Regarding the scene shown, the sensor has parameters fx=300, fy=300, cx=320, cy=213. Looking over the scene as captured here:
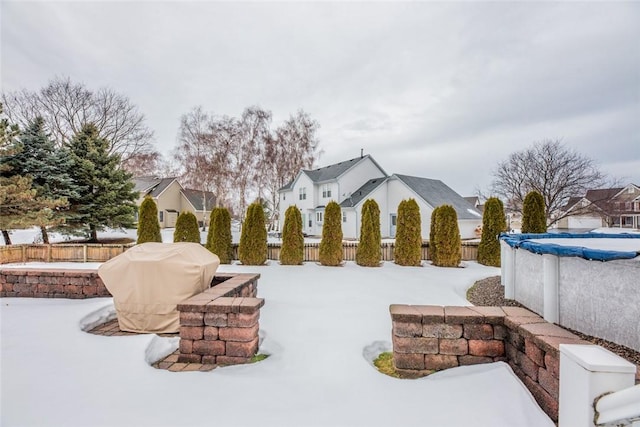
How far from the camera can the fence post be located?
139 cm

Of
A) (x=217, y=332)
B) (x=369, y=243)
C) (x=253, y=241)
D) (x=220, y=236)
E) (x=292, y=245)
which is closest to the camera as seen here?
(x=217, y=332)

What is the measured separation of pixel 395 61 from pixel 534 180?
17.5 meters

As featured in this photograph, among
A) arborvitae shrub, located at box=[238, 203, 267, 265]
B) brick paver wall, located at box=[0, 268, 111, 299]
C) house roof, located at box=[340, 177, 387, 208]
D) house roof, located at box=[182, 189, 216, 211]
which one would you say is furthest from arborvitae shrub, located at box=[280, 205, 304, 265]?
house roof, located at box=[182, 189, 216, 211]

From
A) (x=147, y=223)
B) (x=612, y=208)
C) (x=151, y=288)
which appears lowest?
(x=151, y=288)

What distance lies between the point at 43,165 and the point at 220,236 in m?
8.88

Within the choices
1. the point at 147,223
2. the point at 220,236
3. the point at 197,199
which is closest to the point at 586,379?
the point at 220,236

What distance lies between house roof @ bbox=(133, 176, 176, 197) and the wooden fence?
15.9 metres

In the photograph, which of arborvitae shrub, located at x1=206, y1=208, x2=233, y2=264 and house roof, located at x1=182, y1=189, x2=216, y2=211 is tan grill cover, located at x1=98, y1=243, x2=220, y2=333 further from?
house roof, located at x1=182, y1=189, x2=216, y2=211

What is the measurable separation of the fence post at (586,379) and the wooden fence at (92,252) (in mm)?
10040

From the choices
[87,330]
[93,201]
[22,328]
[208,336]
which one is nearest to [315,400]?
[208,336]

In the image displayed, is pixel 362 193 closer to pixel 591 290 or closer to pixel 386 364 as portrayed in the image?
pixel 591 290

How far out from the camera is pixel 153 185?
92.8 ft

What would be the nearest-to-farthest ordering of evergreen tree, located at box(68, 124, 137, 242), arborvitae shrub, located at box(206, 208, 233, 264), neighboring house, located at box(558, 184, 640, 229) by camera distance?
arborvitae shrub, located at box(206, 208, 233, 264), evergreen tree, located at box(68, 124, 137, 242), neighboring house, located at box(558, 184, 640, 229)

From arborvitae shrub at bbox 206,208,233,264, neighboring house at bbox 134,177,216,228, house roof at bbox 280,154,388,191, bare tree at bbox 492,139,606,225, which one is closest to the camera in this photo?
arborvitae shrub at bbox 206,208,233,264
